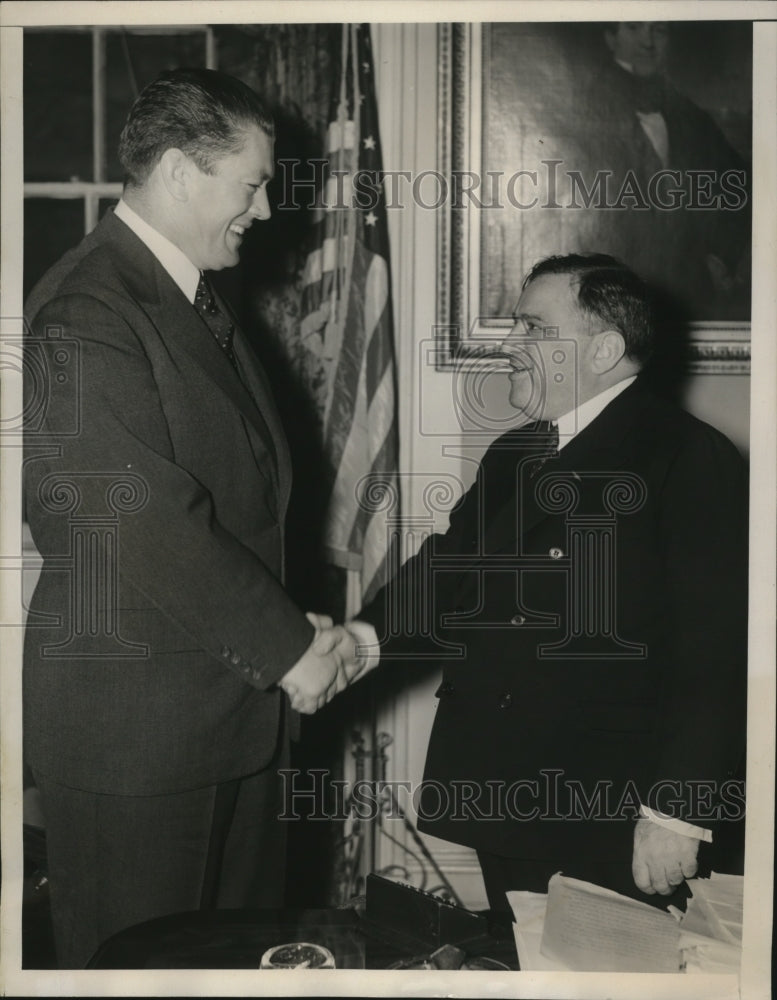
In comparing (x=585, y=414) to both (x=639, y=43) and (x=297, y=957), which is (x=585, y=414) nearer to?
(x=639, y=43)

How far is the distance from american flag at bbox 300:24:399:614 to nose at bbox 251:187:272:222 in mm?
403

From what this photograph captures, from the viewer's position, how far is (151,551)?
1898 millimetres

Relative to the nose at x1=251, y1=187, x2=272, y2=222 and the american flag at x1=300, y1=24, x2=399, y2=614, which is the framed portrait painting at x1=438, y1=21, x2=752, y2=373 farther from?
the nose at x1=251, y1=187, x2=272, y2=222

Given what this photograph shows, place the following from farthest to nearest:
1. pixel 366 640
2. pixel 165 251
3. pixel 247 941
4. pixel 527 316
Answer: pixel 366 640 < pixel 527 316 < pixel 165 251 < pixel 247 941

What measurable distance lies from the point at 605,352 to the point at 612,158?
538mm

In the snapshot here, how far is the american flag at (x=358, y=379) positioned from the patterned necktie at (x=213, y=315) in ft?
1.85

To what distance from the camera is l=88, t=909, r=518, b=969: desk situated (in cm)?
156

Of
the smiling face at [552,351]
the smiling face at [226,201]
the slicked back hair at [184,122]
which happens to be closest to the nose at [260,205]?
the smiling face at [226,201]

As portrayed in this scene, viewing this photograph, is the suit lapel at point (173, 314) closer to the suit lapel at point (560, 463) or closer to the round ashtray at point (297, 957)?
the suit lapel at point (560, 463)

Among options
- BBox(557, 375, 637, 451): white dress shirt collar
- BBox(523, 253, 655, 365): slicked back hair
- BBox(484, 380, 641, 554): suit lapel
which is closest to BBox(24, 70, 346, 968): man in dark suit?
BBox(484, 380, 641, 554): suit lapel

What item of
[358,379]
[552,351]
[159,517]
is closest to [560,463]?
[552,351]

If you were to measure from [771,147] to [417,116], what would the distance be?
88 centimetres

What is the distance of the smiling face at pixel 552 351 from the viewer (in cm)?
205

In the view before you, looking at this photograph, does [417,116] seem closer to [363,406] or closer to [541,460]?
[363,406]
